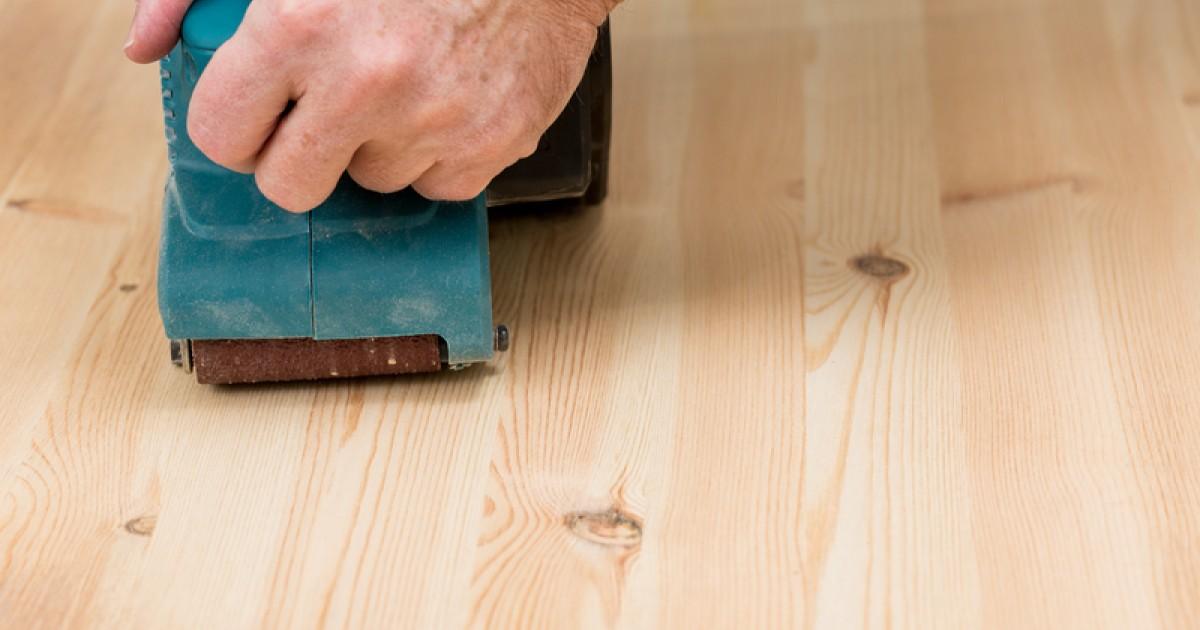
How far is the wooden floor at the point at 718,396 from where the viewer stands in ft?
2.86

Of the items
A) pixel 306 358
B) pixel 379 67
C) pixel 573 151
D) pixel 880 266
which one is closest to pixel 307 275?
pixel 306 358

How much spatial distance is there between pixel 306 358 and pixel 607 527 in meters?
0.25

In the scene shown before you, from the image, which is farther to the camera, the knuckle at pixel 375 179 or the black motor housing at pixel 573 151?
the black motor housing at pixel 573 151

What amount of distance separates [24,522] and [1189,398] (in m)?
0.79

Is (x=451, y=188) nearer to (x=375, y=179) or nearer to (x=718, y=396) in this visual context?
(x=375, y=179)

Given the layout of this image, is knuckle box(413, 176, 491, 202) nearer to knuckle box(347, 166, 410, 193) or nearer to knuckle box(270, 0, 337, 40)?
knuckle box(347, 166, 410, 193)

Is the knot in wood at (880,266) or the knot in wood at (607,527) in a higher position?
the knot in wood at (880,266)

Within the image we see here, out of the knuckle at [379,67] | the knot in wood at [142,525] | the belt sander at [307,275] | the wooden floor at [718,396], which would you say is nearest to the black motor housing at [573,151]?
the wooden floor at [718,396]

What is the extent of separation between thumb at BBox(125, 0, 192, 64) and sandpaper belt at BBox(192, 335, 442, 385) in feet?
0.67

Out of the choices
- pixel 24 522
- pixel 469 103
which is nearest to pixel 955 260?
pixel 469 103

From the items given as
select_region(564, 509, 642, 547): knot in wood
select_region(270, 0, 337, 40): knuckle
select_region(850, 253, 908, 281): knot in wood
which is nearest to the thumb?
select_region(270, 0, 337, 40): knuckle

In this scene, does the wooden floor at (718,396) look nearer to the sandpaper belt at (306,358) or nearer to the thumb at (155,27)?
the sandpaper belt at (306,358)

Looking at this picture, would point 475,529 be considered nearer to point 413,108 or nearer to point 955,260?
point 413,108

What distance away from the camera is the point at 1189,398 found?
3.30ft
